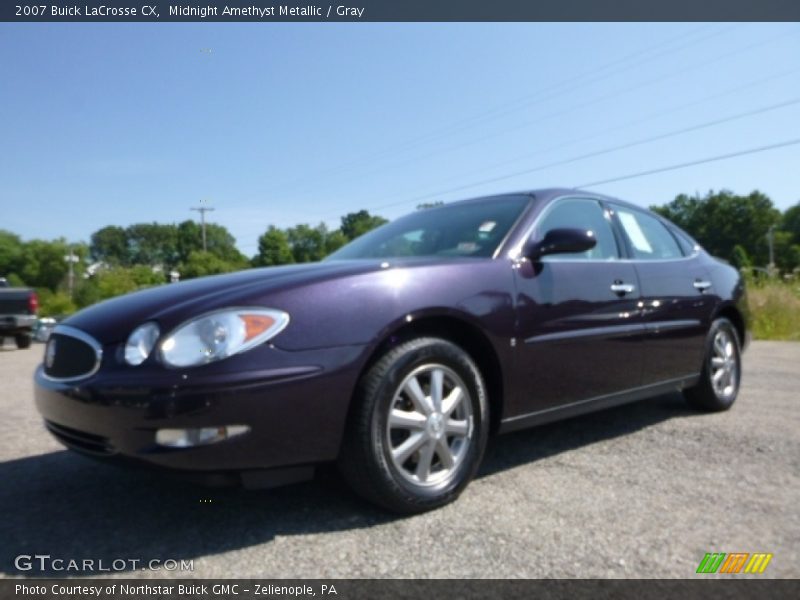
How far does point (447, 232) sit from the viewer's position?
3.20 m

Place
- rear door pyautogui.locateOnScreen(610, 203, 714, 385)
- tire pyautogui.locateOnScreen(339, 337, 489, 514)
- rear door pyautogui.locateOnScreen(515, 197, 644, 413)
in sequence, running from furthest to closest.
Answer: rear door pyautogui.locateOnScreen(610, 203, 714, 385), rear door pyautogui.locateOnScreen(515, 197, 644, 413), tire pyautogui.locateOnScreen(339, 337, 489, 514)

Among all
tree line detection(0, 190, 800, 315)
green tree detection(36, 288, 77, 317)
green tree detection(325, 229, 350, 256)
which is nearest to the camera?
green tree detection(36, 288, 77, 317)

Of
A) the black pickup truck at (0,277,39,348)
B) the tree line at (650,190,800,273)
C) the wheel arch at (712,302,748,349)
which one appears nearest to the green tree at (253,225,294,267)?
the tree line at (650,190,800,273)

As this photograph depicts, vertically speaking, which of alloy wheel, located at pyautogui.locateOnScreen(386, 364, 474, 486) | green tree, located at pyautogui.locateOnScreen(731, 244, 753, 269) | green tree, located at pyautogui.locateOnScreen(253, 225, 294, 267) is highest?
green tree, located at pyautogui.locateOnScreen(253, 225, 294, 267)

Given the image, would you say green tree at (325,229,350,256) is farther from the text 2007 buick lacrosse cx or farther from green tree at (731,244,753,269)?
the text 2007 buick lacrosse cx

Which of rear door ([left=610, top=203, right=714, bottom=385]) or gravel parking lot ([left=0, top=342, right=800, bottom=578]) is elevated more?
rear door ([left=610, top=203, right=714, bottom=385])

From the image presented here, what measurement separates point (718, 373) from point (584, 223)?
5.19ft

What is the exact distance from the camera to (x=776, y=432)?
11.4 ft

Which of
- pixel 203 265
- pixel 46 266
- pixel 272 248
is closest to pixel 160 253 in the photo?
pixel 46 266

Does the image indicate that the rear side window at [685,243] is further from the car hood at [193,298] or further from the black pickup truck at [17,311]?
the black pickup truck at [17,311]

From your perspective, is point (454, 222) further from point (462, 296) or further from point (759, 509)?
point (759, 509)

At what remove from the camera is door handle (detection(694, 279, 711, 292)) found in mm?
3913

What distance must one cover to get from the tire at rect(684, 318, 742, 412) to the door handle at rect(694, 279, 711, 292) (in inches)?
10.2

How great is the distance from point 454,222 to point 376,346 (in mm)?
1278
